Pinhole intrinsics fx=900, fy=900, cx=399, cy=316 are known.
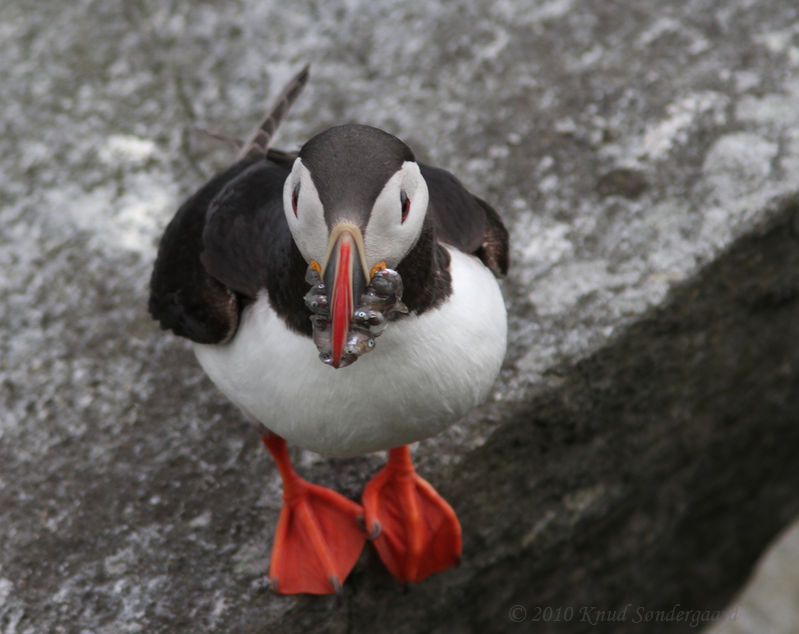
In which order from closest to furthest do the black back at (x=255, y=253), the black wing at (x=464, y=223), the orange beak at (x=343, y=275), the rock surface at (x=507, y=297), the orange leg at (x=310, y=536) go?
the orange beak at (x=343, y=275)
the black back at (x=255, y=253)
the black wing at (x=464, y=223)
the orange leg at (x=310, y=536)
the rock surface at (x=507, y=297)

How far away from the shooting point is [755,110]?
3.33 m

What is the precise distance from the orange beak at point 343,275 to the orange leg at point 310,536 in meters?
0.90

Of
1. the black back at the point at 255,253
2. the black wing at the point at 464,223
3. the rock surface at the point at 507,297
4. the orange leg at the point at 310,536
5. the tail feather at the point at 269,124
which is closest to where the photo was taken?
the black back at the point at 255,253

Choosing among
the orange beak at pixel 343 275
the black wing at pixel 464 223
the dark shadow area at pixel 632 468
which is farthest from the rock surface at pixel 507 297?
the orange beak at pixel 343 275

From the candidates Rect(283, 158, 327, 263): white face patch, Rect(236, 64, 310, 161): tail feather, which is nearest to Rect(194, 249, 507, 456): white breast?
Rect(283, 158, 327, 263): white face patch

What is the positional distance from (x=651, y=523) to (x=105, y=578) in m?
1.82

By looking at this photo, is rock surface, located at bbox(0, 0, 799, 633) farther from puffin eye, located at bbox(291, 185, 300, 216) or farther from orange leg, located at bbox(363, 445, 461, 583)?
puffin eye, located at bbox(291, 185, 300, 216)

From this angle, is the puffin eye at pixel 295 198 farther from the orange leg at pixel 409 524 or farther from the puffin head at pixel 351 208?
the orange leg at pixel 409 524

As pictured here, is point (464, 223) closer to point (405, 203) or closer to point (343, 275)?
point (405, 203)

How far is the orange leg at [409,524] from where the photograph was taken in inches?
97.7

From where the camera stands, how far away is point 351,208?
166cm

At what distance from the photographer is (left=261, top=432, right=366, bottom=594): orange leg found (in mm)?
2385

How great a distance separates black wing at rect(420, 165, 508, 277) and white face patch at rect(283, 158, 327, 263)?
20.2 inches

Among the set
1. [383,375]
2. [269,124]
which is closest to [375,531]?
[383,375]
